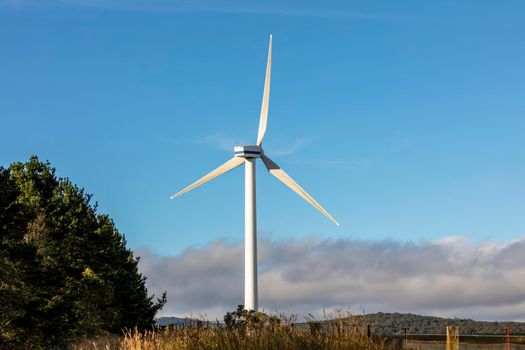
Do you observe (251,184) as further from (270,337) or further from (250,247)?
(270,337)

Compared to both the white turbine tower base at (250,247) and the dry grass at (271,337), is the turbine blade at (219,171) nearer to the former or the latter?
the white turbine tower base at (250,247)

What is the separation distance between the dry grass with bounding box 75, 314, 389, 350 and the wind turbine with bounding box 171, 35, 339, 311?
38.5m

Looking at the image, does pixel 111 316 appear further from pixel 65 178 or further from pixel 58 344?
pixel 58 344

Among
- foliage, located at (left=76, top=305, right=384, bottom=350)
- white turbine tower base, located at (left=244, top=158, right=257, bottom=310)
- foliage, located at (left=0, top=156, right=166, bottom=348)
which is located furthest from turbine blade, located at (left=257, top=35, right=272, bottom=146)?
foliage, located at (left=76, top=305, right=384, bottom=350)

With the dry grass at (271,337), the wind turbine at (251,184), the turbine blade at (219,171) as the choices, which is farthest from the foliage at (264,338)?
the turbine blade at (219,171)

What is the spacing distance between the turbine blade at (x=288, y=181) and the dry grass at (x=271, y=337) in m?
39.9

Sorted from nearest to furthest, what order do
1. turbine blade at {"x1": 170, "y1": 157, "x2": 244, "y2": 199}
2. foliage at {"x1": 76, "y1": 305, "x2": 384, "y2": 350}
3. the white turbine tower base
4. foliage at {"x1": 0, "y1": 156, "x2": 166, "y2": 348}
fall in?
foliage at {"x1": 76, "y1": 305, "x2": 384, "y2": 350}
foliage at {"x1": 0, "y1": 156, "x2": 166, "y2": 348}
the white turbine tower base
turbine blade at {"x1": 170, "y1": 157, "x2": 244, "y2": 199}

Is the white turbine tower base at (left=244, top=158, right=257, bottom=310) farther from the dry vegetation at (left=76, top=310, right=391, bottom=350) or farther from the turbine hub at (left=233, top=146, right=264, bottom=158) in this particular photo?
the dry vegetation at (left=76, top=310, right=391, bottom=350)

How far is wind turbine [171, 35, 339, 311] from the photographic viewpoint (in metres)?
61.9

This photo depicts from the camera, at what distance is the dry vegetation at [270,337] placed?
60.7ft

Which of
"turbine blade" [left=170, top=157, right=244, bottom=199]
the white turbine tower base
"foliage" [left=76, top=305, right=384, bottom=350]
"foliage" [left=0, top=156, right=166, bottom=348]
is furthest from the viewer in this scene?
"turbine blade" [left=170, top=157, right=244, bottom=199]

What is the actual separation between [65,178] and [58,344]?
1974cm

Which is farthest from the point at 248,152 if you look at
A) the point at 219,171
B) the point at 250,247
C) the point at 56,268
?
the point at 56,268

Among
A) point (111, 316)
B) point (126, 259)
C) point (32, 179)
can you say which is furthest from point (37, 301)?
point (126, 259)
